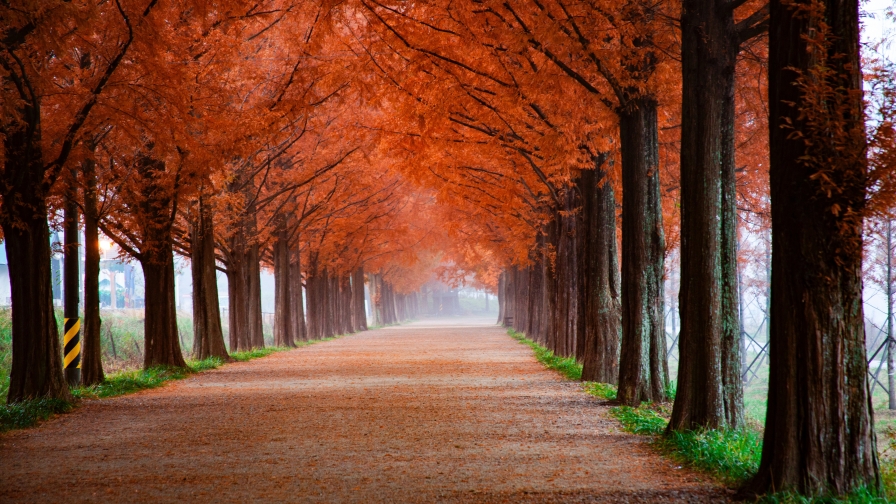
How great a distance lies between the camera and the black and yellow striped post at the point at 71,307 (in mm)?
13070

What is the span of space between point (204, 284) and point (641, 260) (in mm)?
11685

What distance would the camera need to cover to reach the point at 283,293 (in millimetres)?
27203

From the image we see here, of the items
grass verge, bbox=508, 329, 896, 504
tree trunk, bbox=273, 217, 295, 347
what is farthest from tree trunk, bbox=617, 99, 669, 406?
tree trunk, bbox=273, 217, 295, 347

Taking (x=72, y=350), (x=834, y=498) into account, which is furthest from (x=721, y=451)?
(x=72, y=350)

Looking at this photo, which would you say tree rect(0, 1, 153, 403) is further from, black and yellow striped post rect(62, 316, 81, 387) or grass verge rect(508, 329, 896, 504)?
grass verge rect(508, 329, 896, 504)

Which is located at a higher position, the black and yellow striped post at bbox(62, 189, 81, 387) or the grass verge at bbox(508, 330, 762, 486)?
the black and yellow striped post at bbox(62, 189, 81, 387)

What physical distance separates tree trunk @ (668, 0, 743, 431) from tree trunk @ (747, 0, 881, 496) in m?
2.19

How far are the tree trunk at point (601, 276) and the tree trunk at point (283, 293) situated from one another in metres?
15.4

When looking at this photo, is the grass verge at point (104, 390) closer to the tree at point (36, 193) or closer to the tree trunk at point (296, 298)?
the tree at point (36, 193)

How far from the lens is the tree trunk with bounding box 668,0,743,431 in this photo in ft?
23.4

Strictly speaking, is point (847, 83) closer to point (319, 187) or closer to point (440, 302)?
point (319, 187)

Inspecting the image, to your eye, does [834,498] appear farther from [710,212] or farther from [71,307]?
[71,307]

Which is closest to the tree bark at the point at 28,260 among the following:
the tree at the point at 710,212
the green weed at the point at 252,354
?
the tree at the point at 710,212

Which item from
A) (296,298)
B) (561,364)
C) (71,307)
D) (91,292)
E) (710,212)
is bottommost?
(561,364)
